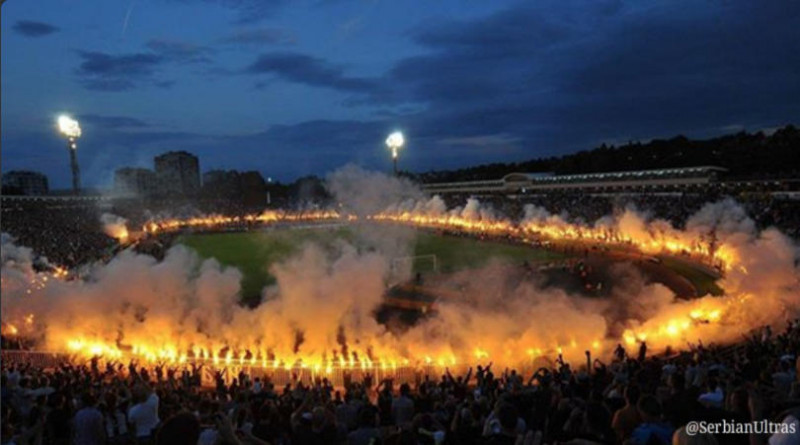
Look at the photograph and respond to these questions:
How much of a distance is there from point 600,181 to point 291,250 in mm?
46079

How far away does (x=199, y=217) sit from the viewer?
7725cm

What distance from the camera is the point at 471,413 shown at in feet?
21.2

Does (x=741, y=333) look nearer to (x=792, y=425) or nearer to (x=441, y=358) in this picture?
(x=441, y=358)

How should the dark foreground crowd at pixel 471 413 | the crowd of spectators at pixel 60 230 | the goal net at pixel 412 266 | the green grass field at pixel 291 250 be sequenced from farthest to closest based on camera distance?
the crowd of spectators at pixel 60 230
the green grass field at pixel 291 250
the goal net at pixel 412 266
the dark foreground crowd at pixel 471 413

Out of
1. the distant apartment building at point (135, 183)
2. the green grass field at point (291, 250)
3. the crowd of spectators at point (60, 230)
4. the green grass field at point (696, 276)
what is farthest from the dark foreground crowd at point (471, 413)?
the distant apartment building at point (135, 183)

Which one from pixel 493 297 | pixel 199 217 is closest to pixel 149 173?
pixel 199 217

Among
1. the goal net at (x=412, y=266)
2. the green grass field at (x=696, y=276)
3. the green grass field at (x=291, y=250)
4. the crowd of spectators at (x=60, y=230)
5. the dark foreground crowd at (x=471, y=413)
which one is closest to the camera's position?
the dark foreground crowd at (x=471, y=413)

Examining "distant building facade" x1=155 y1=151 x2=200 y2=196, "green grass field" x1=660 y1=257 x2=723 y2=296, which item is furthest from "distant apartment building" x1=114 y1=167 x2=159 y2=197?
"green grass field" x1=660 y1=257 x2=723 y2=296

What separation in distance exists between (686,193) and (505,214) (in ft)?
51.7

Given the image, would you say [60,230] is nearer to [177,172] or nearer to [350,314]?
[350,314]

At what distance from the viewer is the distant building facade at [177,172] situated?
391ft

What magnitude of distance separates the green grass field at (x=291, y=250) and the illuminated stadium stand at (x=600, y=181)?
82.7ft

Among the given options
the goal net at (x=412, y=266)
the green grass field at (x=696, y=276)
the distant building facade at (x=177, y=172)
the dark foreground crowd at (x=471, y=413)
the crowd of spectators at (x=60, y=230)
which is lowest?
the green grass field at (x=696, y=276)

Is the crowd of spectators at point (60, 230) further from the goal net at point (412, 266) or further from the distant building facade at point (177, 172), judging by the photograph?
the distant building facade at point (177, 172)
